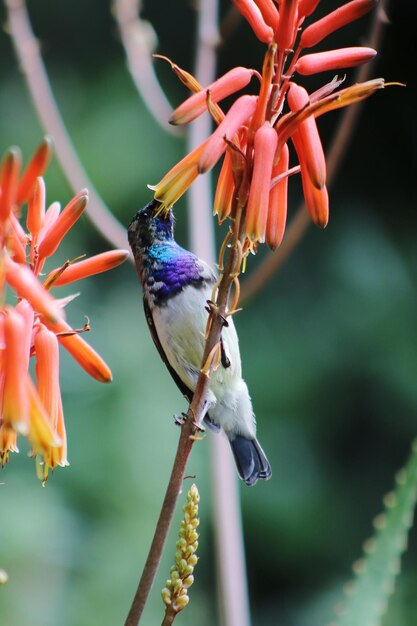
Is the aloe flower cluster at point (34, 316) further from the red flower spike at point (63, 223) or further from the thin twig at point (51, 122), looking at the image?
the thin twig at point (51, 122)

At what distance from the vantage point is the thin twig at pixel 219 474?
187 cm

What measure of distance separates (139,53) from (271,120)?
1.65m

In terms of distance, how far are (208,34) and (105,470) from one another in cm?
195

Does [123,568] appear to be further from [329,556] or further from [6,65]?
[6,65]

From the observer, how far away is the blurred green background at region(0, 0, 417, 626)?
3.69 m

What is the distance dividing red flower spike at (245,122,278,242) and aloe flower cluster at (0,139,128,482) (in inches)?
7.4

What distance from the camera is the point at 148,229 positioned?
1.97 meters

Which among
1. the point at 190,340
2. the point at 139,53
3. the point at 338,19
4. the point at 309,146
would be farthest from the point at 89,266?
the point at 139,53

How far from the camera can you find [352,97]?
0.93 m

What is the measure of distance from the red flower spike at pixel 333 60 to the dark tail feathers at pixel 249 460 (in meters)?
1.08

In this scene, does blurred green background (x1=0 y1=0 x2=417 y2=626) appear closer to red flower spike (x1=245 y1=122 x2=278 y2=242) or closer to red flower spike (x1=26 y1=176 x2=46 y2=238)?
red flower spike (x1=26 y1=176 x2=46 y2=238)

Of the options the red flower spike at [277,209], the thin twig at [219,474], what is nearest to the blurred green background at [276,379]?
the thin twig at [219,474]

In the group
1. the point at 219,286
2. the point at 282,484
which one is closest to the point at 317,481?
the point at 282,484

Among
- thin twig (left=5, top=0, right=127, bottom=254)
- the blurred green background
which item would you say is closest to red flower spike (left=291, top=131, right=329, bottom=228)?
thin twig (left=5, top=0, right=127, bottom=254)
